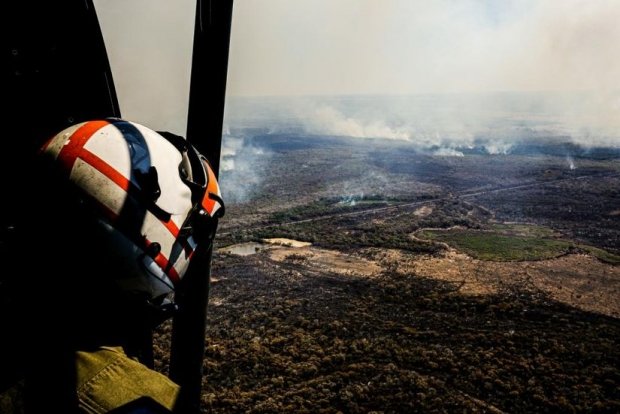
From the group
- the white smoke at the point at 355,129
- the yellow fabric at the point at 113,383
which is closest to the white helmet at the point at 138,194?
the yellow fabric at the point at 113,383

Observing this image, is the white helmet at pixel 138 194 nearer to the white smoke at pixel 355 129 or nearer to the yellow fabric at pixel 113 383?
the yellow fabric at pixel 113 383

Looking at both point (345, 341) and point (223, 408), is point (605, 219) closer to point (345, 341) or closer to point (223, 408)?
point (345, 341)

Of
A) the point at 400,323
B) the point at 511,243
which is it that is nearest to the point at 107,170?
the point at 400,323

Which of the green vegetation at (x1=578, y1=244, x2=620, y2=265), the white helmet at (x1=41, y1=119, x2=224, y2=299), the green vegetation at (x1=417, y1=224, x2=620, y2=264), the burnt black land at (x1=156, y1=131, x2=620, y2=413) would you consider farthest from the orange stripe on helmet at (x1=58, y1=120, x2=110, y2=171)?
the green vegetation at (x1=578, y1=244, x2=620, y2=265)

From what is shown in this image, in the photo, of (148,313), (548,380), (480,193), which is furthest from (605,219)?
(148,313)

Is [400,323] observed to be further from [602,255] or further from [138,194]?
[602,255]
